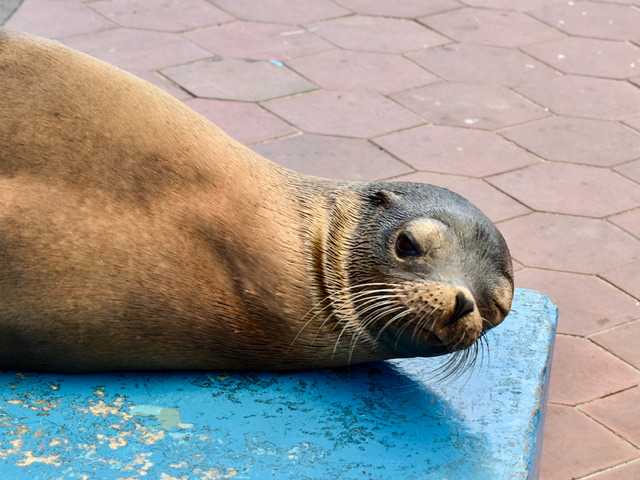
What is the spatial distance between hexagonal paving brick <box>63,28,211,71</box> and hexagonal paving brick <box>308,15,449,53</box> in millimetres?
810

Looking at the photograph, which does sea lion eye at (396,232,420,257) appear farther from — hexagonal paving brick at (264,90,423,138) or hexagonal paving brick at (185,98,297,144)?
hexagonal paving brick at (264,90,423,138)

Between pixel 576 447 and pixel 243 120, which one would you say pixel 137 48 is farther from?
pixel 576 447

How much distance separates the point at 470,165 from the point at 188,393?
261 cm

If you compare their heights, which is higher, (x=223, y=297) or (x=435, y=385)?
(x=223, y=297)

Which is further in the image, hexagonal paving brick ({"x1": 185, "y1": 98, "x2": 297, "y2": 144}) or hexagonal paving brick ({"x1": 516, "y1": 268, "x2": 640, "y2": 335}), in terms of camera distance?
hexagonal paving brick ({"x1": 185, "y1": 98, "x2": 297, "y2": 144})

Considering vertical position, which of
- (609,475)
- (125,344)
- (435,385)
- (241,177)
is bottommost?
(609,475)

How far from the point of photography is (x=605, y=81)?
612 cm

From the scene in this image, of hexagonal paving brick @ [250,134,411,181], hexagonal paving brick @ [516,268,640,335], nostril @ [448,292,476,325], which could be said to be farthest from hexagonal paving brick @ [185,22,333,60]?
nostril @ [448,292,476,325]

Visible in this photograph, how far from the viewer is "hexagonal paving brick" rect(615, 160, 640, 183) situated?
5238 millimetres

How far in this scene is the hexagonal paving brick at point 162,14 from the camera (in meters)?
6.42

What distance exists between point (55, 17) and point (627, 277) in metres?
3.55

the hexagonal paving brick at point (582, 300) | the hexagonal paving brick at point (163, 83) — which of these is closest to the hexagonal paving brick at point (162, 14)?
the hexagonal paving brick at point (163, 83)

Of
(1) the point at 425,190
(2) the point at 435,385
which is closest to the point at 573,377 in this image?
(2) the point at 435,385

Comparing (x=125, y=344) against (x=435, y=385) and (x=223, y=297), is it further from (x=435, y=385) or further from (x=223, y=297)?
(x=435, y=385)
